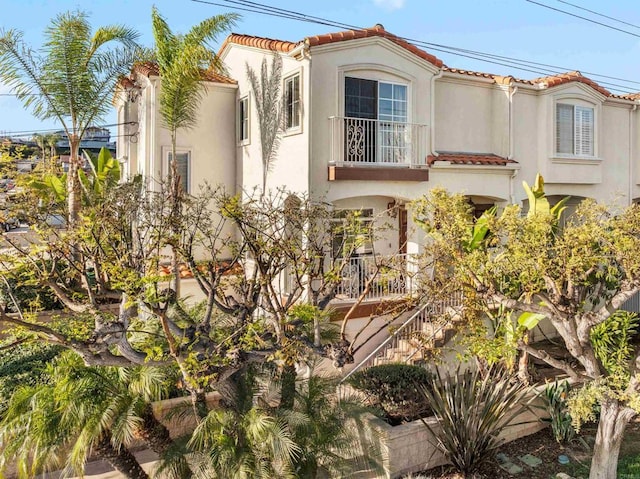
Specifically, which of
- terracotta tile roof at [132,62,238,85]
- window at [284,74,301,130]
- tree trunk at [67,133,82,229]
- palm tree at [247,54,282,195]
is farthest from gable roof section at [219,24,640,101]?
tree trunk at [67,133,82,229]

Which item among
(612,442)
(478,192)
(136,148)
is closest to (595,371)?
(612,442)

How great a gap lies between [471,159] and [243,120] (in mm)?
9006

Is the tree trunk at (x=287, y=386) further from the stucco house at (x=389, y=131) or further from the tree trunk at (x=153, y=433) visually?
the stucco house at (x=389, y=131)

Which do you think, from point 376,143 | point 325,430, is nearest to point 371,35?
point 376,143

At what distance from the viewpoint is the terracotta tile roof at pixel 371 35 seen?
14.9 metres

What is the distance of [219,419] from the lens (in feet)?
24.2

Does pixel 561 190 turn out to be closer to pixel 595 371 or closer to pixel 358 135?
pixel 358 135

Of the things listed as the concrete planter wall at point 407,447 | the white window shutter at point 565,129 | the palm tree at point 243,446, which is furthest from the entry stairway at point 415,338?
the white window shutter at point 565,129

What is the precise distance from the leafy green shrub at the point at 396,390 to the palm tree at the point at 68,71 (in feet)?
41.8

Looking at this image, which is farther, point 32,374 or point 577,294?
point 32,374

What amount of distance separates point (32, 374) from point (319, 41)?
11702 millimetres

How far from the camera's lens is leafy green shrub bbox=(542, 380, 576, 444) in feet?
36.4

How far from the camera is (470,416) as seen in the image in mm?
9797

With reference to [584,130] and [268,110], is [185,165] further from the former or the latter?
[584,130]
